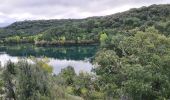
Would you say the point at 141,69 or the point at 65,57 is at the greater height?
the point at 141,69

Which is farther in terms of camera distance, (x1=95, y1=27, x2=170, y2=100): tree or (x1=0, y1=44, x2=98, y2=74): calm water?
(x1=0, y1=44, x2=98, y2=74): calm water

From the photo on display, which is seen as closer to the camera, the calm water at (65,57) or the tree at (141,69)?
the tree at (141,69)

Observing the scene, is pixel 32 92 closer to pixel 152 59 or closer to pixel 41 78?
pixel 41 78

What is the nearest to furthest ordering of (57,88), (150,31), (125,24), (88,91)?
(150,31), (57,88), (88,91), (125,24)

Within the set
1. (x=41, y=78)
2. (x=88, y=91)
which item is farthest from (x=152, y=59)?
(x=88, y=91)

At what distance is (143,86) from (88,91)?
2170cm

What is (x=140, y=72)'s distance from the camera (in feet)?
108

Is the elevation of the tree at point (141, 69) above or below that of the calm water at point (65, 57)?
above

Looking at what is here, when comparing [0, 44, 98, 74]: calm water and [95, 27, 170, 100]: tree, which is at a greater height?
[95, 27, 170, 100]: tree

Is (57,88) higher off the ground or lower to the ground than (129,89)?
lower

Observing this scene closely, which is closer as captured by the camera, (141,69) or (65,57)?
(141,69)

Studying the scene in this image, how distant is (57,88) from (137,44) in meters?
12.3

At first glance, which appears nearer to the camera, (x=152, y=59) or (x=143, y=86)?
(x=143, y=86)

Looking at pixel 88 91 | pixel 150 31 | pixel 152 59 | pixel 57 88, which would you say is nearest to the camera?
pixel 152 59
